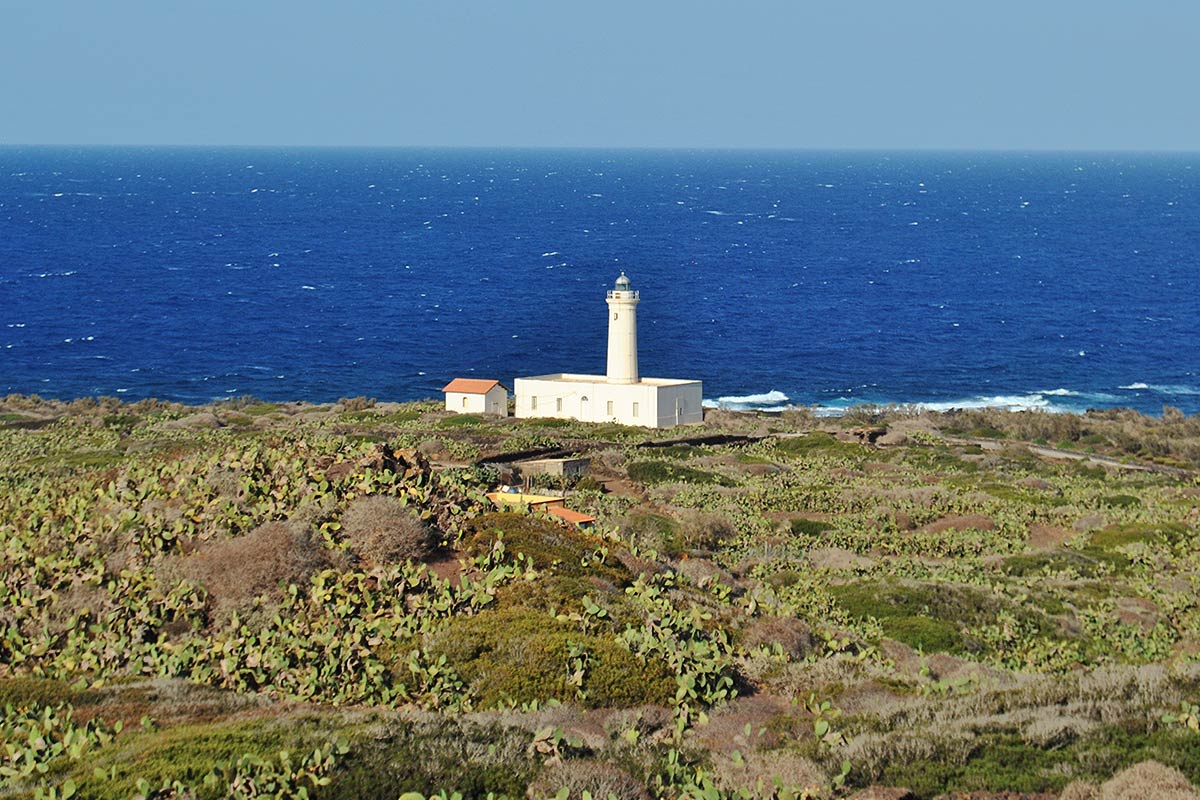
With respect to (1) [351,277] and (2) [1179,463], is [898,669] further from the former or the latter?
(1) [351,277]

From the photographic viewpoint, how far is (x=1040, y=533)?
34000mm

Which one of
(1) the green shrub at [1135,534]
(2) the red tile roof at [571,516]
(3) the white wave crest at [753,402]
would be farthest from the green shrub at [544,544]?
(3) the white wave crest at [753,402]

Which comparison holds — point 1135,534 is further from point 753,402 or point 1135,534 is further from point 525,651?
point 753,402

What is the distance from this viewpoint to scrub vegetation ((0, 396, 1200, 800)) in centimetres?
1169

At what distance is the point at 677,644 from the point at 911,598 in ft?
33.9

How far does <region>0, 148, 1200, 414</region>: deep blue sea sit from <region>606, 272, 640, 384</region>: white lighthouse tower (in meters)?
22.4

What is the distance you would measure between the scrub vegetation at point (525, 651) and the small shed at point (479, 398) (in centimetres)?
2771

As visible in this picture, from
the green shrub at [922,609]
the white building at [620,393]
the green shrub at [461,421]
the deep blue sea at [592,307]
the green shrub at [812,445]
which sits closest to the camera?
the green shrub at [922,609]

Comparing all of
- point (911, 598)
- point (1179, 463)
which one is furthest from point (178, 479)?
point (1179, 463)

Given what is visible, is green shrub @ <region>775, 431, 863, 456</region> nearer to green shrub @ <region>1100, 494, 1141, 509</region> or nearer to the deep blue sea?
green shrub @ <region>1100, 494, 1141, 509</region>

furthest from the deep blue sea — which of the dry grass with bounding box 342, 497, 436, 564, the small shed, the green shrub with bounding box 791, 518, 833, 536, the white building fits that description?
the dry grass with bounding box 342, 497, 436, 564

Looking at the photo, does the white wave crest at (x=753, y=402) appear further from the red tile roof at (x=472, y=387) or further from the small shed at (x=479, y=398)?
the red tile roof at (x=472, y=387)

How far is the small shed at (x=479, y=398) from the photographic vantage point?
5756 cm

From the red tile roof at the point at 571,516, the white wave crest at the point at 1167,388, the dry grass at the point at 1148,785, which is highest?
the dry grass at the point at 1148,785
